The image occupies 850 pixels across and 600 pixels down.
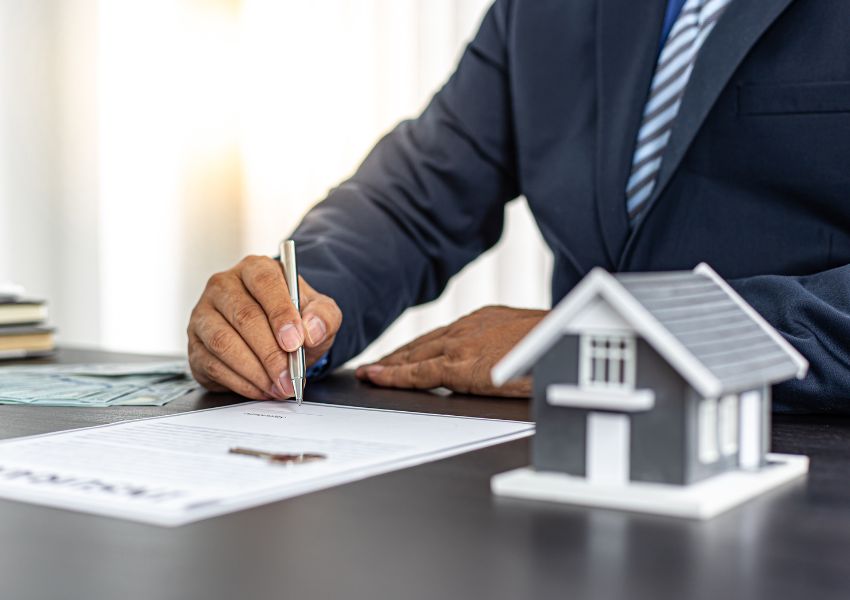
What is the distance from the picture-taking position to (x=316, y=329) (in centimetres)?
123

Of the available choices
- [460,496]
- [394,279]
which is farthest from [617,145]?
[460,496]

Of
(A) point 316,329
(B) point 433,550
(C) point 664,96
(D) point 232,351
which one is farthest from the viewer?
(C) point 664,96

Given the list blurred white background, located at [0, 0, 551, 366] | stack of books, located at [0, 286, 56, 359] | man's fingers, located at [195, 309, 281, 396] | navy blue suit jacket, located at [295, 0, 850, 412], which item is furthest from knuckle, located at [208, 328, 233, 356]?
blurred white background, located at [0, 0, 551, 366]

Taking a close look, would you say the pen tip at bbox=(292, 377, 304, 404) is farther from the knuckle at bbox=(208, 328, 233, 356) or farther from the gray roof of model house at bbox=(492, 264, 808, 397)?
the gray roof of model house at bbox=(492, 264, 808, 397)

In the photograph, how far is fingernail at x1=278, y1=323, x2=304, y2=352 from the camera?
1.08m

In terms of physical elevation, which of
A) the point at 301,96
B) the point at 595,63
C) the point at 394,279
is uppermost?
the point at 301,96

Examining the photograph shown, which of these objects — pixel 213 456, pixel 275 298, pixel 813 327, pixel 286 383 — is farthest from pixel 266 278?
pixel 813 327

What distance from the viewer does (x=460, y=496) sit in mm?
622

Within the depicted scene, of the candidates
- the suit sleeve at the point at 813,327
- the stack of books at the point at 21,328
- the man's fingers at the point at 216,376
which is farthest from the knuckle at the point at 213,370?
the stack of books at the point at 21,328

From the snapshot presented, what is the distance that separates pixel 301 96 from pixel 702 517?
293 centimetres

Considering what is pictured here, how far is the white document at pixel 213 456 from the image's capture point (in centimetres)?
61

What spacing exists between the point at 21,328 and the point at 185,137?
1768 millimetres

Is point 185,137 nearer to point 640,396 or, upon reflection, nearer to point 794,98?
point 794,98

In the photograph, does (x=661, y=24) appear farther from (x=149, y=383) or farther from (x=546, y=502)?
(x=546, y=502)
